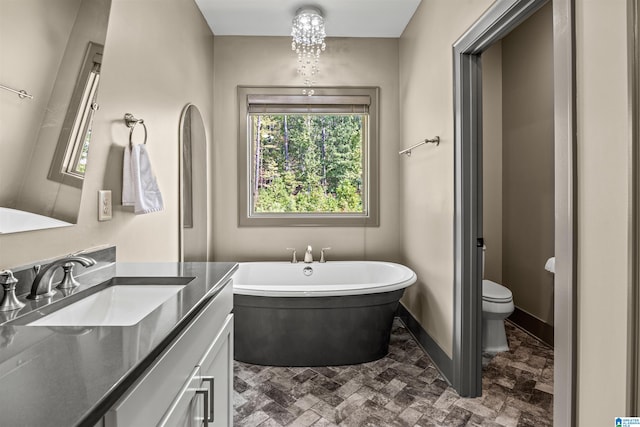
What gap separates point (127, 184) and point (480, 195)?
186 cm

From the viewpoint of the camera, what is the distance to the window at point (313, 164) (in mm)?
3266

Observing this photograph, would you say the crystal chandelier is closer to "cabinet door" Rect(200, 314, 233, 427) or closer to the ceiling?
the ceiling

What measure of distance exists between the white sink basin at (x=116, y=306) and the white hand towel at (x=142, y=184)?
1.74 feet

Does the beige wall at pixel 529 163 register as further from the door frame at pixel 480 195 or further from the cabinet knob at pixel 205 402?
the cabinet knob at pixel 205 402

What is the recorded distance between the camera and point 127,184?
1.62 m

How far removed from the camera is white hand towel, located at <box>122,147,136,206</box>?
5.31ft

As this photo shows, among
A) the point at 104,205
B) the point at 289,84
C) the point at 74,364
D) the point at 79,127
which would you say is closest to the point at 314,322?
the point at 104,205

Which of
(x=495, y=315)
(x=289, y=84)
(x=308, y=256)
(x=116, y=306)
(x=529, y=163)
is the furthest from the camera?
(x=289, y=84)

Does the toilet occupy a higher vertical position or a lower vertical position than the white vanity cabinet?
lower

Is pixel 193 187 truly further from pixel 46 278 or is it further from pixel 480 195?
pixel 480 195

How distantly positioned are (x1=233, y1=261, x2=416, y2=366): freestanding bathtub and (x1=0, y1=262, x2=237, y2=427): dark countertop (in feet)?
4.42

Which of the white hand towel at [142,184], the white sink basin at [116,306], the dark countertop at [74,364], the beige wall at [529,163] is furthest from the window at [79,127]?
the beige wall at [529,163]

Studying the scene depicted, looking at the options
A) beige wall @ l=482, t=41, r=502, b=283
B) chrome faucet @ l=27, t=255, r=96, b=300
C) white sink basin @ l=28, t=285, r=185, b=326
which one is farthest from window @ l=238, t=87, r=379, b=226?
chrome faucet @ l=27, t=255, r=96, b=300

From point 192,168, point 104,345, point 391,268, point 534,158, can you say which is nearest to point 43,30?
point 104,345
